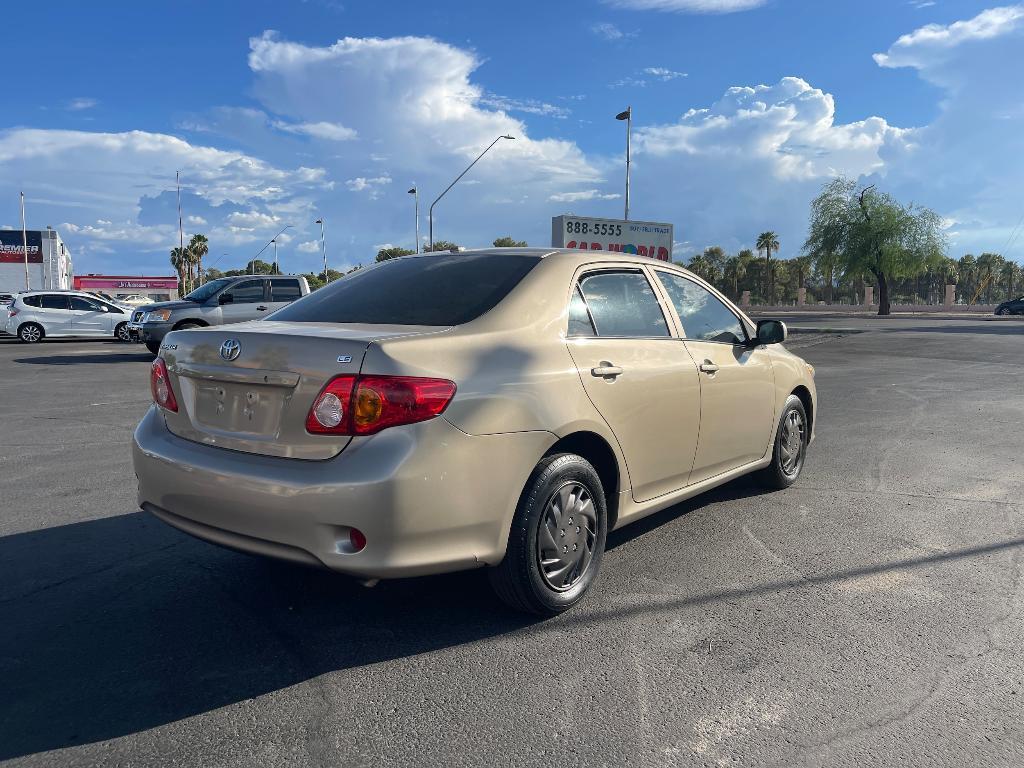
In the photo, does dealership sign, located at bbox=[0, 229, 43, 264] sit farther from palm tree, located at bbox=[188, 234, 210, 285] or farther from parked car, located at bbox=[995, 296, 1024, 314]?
parked car, located at bbox=[995, 296, 1024, 314]

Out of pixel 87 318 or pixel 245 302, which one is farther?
pixel 87 318

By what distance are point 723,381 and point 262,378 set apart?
274 cm

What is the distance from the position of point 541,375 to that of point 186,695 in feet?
6.05

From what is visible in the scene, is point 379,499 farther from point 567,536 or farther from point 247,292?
point 247,292

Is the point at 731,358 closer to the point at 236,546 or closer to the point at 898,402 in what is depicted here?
the point at 236,546

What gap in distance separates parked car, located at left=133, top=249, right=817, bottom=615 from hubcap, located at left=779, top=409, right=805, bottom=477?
133 cm

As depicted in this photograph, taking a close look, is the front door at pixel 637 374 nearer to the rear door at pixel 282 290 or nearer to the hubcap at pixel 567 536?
the hubcap at pixel 567 536

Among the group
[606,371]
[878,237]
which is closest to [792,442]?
[606,371]

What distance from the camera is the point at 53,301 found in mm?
23250

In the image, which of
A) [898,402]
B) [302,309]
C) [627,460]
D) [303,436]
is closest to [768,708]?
[627,460]

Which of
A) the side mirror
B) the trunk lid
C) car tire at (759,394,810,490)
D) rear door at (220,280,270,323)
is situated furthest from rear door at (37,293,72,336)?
the side mirror

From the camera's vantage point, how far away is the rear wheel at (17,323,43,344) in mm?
22984

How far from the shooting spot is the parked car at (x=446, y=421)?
9.62ft

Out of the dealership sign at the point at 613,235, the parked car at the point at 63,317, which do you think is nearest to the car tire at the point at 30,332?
the parked car at the point at 63,317
